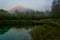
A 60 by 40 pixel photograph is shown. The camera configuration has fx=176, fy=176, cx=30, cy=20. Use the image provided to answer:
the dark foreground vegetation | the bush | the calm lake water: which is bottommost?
the calm lake water

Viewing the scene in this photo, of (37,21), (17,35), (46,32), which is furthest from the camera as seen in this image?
(17,35)

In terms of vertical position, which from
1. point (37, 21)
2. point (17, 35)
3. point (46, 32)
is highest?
point (37, 21)

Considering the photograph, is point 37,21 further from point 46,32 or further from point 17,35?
point 17,35

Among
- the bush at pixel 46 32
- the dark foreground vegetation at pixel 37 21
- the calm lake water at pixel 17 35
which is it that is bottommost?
the calm lake water at pixel 17 35

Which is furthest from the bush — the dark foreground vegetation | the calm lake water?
the calm lake water

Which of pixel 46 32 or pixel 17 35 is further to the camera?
pixel 17 35

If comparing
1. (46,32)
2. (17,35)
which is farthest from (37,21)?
(17,35)

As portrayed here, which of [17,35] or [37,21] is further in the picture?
[17,35]

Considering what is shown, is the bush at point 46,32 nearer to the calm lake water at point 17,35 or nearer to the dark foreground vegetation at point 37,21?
the dark foreground vegetation at point 37,21

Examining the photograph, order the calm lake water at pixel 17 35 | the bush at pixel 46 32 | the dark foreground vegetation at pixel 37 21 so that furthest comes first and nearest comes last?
1. the calm lake water at pixel 17 35
2. the dark foreground vegetation at pixel 37 21
3. the bush at pixel 46 32

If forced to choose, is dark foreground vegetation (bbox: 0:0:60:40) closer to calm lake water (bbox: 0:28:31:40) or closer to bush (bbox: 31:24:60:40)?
bush (bbox: 31:24:60:40)

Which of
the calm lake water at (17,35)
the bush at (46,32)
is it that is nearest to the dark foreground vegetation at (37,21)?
the bush at (46,32)

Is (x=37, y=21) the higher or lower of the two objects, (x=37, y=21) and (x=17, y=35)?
the higher

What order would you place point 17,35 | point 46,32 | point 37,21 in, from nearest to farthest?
point 46,32, point 37,21, point 17,35
